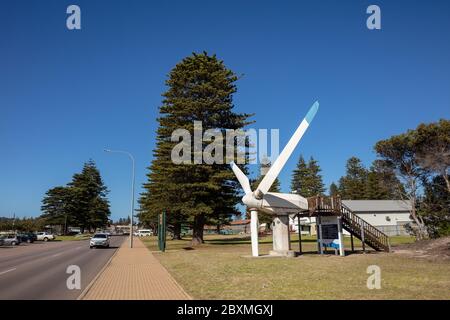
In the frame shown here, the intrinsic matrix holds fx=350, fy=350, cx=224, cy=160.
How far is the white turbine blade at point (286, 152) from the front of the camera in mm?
22719

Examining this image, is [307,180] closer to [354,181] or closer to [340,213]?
[354,181]

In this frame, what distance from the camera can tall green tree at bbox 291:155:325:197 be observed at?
98.6 metres

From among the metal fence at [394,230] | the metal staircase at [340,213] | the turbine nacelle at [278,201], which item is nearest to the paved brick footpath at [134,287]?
the turbine nacelle at [278,201]

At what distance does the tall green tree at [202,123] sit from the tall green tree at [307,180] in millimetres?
61671

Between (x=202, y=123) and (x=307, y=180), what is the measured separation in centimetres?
6732

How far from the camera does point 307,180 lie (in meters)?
100

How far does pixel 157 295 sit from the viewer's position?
10375 mm

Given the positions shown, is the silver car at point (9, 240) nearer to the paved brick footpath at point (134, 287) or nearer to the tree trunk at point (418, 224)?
the paved brick footpath at point (134, 287)

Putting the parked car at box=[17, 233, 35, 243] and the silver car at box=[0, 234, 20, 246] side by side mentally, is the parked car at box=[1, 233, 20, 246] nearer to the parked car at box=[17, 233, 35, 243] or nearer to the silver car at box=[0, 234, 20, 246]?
the silver car at box=[0, 234, 20, 246]

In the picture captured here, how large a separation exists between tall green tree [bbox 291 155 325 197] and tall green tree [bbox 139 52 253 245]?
6167 centimetres

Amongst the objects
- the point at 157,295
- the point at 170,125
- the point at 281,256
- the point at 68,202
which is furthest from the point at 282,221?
the point at 68,202

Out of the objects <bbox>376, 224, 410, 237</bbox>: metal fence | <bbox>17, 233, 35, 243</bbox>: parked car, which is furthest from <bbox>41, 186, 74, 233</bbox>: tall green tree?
<bbox>376, 224, 410, 237</bbox>: metal fence
